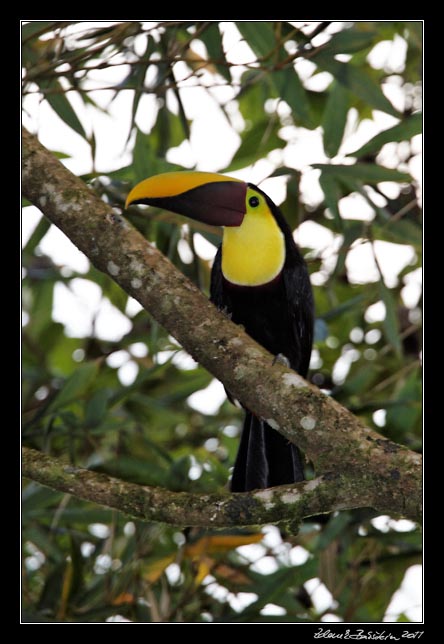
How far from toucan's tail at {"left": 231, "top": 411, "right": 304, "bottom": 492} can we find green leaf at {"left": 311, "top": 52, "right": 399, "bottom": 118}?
3.35 feet

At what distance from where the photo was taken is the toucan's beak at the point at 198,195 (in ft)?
7.39

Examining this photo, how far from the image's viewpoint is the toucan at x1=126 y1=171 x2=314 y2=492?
2.24 metres

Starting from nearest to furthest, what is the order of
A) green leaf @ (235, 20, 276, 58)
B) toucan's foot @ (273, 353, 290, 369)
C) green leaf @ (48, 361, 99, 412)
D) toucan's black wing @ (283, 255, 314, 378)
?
toucan's foot @ (273, 353, 290, 369) → green leaf @ (235, 20, 276, 58) → toucan's black wing @ (283, 255, 314, 378) → green leaf @ (48, 361, 99, 412)

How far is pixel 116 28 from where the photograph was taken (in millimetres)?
2375

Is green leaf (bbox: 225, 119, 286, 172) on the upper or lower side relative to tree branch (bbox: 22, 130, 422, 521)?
upper

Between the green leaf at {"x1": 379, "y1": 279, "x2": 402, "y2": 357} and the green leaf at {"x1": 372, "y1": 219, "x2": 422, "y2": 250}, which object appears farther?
the green leaf at {"x1": 372, "y1": 219, "x2": 422, "y2": 250}

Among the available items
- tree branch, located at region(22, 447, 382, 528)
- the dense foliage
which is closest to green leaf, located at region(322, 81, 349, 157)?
the dense foliage

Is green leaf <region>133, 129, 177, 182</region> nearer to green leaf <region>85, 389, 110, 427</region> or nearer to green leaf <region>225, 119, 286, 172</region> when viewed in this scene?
green leaf <region>225, 119, 286, 172</region>

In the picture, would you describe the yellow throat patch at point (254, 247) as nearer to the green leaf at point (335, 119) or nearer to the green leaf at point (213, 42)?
the green leaf at point (335, 119)

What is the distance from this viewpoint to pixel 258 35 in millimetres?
2359

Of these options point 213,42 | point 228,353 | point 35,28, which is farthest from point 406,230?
point 35,28

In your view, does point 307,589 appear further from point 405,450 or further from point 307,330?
point 405,450

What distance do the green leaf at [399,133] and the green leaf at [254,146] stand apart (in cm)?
36

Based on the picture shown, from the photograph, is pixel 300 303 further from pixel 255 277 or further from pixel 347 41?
pixel 347 41
